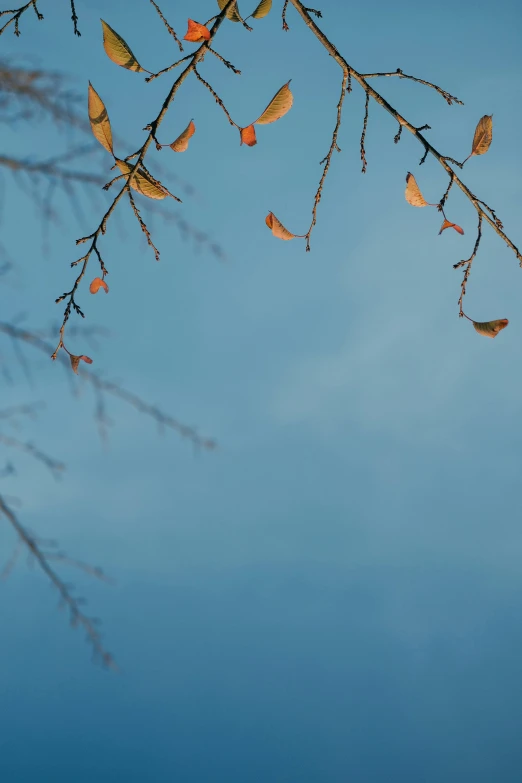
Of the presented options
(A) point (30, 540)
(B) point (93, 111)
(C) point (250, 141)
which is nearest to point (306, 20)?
(C) point (250, 141)

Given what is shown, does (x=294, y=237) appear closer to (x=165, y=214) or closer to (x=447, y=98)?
(x=447, y=98)

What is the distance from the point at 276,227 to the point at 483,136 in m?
0.32

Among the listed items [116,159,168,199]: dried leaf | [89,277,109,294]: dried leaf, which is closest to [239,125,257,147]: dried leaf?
[116,159,168,199]: dried leaf

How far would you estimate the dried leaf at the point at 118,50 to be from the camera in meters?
0.73

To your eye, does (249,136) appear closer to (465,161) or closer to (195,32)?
(195,32)

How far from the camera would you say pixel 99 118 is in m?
0.68

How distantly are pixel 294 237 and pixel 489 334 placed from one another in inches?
11.9

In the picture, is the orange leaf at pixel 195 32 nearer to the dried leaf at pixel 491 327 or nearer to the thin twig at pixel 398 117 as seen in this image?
the thin twig at pixel 398 117

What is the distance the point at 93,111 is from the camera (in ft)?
2.21

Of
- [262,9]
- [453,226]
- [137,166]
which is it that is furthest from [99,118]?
[453,226]

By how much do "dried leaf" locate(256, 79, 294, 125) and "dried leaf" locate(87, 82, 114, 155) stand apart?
201mm

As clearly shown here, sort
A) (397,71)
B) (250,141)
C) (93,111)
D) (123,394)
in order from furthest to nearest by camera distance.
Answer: (123,394)
(397,71)
(250,141)
(93,111)

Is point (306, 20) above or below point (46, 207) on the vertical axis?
below

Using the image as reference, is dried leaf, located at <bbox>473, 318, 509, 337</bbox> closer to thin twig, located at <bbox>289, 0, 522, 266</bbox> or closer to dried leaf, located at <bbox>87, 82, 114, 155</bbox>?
thin twig, located at <bbox>289, 0, 522, 266</bbox>
